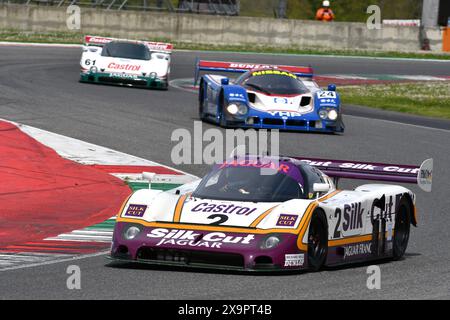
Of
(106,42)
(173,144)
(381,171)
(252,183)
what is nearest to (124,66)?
(106,42)

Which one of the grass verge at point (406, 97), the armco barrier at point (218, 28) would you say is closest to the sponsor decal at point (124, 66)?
the grass verge at point (406, 97)

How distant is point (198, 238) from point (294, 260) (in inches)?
32.9

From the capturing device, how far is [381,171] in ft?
39.8

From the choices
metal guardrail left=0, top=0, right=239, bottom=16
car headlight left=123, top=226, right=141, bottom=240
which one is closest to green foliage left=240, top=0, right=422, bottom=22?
metal guardrail left=0, top=0, right=239, bottom=16

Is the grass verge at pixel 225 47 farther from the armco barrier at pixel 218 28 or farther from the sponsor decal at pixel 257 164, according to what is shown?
the sponsor decal at pixel 257 164

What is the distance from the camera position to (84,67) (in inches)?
1133

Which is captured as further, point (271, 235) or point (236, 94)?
point (236, 94)

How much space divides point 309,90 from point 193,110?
3.07 metres

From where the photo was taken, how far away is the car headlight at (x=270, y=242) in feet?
32.4

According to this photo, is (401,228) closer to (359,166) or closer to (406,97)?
(359,166)

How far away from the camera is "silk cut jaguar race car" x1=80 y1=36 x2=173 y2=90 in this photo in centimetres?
2864

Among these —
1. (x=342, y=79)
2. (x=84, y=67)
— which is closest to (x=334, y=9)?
(x=342, y=79)
